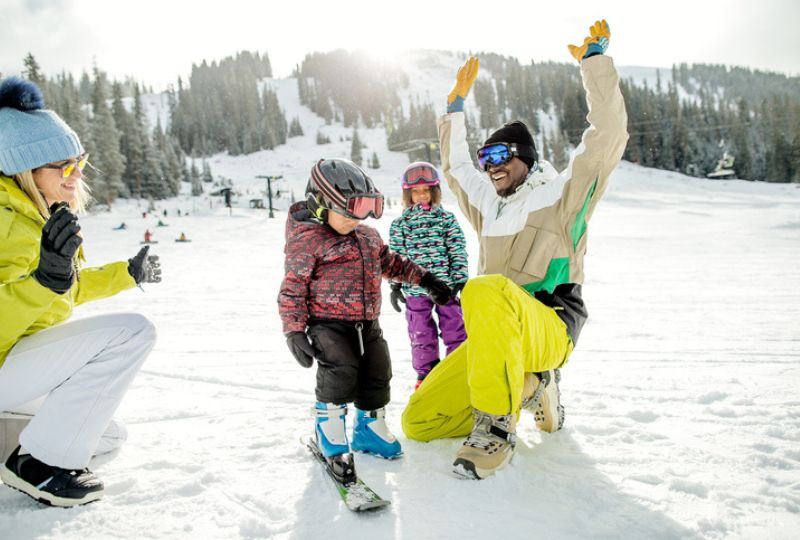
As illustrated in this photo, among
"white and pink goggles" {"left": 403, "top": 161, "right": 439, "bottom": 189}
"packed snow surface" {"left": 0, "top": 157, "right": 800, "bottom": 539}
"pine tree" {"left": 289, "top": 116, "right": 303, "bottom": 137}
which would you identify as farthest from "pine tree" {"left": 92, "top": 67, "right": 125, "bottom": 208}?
"pine tree" {"left": 289, "top": 116, "right": 303, "bottom": 137}

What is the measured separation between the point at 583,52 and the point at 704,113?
3750 inches

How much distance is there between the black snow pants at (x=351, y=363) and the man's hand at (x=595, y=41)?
1870 millimetres

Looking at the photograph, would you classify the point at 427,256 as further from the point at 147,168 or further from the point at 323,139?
the point at 323,139

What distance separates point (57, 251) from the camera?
1.77 meters

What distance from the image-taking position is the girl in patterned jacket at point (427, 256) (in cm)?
396

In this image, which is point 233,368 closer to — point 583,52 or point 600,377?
point 600,377

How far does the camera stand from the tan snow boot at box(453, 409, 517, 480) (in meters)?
2.16

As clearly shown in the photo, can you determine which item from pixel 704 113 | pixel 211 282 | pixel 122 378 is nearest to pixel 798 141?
pixel 704 113

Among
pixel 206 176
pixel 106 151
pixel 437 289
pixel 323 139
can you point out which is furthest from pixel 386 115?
pixel 437 289

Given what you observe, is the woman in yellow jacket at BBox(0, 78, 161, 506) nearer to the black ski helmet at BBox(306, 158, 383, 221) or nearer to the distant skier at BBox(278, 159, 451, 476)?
the distant skier at BBox(278, 159, 451, 476)

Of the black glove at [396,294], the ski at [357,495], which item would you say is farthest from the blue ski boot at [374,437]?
the black glove at [396,294]

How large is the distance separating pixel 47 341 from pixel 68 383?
0.20m

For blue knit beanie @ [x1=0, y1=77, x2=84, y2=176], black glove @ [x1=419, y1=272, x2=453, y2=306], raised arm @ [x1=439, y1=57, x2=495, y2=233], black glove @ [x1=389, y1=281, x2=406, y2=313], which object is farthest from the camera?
black glove @ [x1=389, y1=281, x2=406, y2=313]

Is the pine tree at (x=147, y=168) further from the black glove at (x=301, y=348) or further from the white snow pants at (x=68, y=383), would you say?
the black glove at (x=301, y=348)
